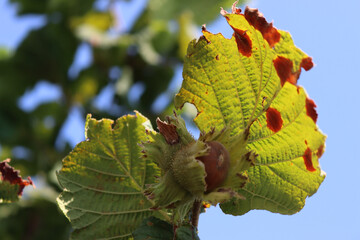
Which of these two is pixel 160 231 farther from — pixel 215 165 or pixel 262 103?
pixel 262 103

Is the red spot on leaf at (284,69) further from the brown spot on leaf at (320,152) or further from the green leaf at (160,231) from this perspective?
the green leaf at (160,231)

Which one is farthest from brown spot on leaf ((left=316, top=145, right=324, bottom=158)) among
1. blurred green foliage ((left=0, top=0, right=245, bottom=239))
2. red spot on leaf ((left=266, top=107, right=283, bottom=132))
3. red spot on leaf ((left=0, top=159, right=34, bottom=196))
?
blurred green foliage ((left=0, top=0, right=245, bottom=239))

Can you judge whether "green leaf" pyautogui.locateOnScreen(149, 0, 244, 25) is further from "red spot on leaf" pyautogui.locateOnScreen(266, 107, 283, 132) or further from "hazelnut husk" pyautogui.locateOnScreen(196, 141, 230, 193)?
"hazelnut husk" pyautogui.locateOnScreen(196, 141, 230, 193)

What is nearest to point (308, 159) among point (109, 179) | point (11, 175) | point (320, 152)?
point (320, 152)

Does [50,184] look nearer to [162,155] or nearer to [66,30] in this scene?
[66,30]

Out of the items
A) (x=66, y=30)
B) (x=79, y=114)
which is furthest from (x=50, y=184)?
(x=66, y=30)

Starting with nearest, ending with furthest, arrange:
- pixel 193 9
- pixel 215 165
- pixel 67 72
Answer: pixel 215 165 < pixel 67 72 < pixel 193 9
